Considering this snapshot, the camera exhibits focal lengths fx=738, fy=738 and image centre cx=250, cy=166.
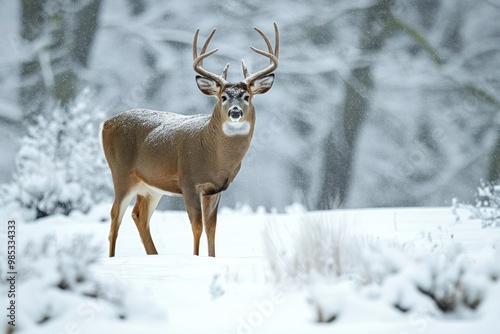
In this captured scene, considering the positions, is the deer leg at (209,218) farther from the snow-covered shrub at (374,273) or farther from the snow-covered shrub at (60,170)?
the snow-covered shrub at (60,170)

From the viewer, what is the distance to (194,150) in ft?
19.2

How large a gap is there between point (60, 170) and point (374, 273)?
8.10 m

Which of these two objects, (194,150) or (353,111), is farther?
(353,111)

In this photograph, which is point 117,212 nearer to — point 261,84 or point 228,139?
point 228,139

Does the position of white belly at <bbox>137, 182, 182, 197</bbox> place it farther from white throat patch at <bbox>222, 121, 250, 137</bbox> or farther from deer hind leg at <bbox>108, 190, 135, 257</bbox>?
white throat patch at <bbox>222, 121, 250, 137</bbox>

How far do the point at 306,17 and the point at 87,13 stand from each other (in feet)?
15.2

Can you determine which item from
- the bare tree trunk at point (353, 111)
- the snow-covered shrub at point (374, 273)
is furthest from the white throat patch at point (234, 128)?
the bare tree trunk at point (353, 111)

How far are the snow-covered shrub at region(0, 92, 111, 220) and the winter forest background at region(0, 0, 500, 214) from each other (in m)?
3.12

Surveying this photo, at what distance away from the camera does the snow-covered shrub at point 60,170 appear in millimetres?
10062

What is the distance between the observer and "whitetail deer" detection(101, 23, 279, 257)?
575 cm

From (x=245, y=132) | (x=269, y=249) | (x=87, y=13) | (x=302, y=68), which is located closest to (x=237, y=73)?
(x=302, y=68)

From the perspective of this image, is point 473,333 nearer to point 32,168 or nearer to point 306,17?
point 32,168

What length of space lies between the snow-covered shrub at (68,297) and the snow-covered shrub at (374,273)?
0.79 m

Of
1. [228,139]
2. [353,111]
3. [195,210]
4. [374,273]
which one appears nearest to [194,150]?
[228,139]
